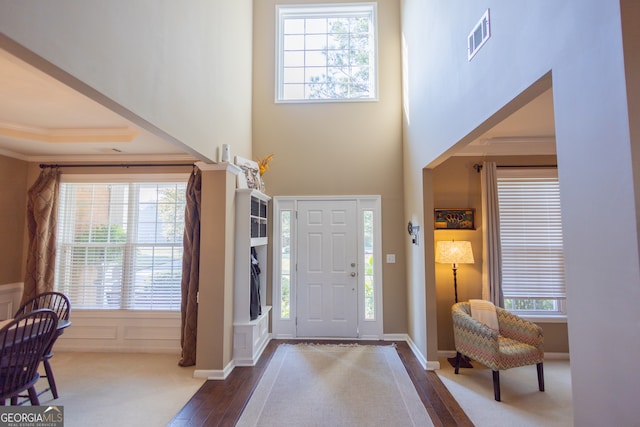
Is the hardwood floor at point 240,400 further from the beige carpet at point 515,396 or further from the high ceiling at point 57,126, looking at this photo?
the high ceiling at point 57,126

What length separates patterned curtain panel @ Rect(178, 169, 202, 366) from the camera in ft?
11.5

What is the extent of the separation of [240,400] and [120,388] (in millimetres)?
1288

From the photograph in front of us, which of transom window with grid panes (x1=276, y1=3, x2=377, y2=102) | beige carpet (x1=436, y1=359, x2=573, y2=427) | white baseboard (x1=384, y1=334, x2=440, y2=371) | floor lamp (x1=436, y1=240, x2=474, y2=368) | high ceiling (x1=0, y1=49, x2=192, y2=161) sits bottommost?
beige carpet (x1=436, y1=359, x2=573, y2=427)

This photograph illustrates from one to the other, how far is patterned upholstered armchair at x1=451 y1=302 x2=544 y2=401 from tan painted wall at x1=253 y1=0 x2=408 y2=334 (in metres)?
1.57

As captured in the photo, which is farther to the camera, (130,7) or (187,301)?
(187,301)

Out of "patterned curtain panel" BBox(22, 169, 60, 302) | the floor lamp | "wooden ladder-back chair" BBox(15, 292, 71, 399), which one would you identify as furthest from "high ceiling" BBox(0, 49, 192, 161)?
the floor lamp

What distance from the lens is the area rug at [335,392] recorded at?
8.24ft

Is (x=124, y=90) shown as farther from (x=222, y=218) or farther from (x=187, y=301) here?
(x=187, y=301)

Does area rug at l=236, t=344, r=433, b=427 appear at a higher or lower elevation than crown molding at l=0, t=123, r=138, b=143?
lower

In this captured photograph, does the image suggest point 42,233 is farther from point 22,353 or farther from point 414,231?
point 414,231

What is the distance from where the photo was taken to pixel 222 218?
131 inches

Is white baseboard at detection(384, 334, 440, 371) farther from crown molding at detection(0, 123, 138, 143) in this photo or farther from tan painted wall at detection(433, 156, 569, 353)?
crown molding at detection(0, 123, 138, 143)

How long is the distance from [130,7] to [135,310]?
355 centimetres

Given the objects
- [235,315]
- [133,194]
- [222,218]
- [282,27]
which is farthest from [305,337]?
[282,27]
